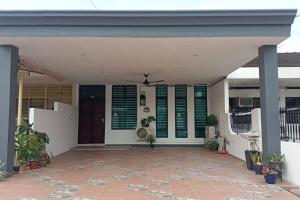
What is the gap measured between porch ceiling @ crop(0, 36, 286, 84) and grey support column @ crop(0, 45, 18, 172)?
1.14 feet

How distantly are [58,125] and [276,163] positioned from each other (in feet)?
22.9

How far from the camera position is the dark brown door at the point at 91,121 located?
12781mm

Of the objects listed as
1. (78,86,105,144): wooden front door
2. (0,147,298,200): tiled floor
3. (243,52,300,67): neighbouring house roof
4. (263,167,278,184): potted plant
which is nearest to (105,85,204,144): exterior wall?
(78,86,105,144): wooden front door

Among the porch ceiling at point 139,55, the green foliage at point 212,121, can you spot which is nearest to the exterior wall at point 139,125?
the green foliage at point 212,121

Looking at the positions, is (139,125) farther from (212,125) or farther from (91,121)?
(212,125)

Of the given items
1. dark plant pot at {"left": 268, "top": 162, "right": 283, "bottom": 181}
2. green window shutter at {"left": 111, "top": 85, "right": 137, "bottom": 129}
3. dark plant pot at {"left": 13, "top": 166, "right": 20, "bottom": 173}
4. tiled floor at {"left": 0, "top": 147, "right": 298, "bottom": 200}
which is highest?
green window shutter at {"left": 111, "top": 85, "right": 137, "bottom": 129}

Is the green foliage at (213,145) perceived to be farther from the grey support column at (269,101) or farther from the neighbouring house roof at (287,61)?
the grey support column at (269,101)

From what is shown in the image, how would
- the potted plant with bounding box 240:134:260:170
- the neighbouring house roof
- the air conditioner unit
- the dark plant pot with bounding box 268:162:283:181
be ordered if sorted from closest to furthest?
1. the dark plant pot with bounding box 268:162:283:181
2. the potted plant with bounding box 240:134:260:170
3. the neighbouring house roof
4. the air conditioner unit

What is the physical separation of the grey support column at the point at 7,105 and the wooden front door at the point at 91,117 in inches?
251

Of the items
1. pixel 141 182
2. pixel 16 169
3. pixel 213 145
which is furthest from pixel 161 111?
pixel 141 182

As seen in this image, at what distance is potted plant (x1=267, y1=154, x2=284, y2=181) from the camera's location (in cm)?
577

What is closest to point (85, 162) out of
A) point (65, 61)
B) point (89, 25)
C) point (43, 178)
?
point (43, 178)

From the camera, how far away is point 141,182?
18.5 feet

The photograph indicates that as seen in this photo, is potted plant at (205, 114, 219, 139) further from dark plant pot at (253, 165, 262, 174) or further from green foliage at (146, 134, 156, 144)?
dark plant pot at (253, 165, 262, 174)
